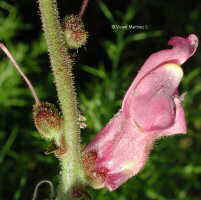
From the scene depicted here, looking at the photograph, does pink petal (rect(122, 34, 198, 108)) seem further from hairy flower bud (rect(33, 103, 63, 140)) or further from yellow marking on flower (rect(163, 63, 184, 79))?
hairy flower bud (rect(33, 103, 63, 140))

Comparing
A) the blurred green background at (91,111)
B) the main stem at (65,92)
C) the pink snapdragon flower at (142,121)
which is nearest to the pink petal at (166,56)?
the pink snapdragon flower at (142,121)

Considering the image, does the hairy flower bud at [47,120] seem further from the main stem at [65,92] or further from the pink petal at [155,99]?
the pink petal at [155,99]

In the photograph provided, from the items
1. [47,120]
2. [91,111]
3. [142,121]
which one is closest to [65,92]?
[47,120]

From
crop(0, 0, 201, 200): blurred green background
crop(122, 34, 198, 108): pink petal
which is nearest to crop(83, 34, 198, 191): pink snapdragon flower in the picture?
crop(122, 34, 198, 108): pink petal

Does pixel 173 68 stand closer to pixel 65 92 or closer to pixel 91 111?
pixel 65 92

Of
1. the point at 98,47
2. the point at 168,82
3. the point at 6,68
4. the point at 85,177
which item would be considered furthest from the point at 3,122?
the point at 168,82

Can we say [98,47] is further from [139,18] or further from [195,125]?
[195,125]
